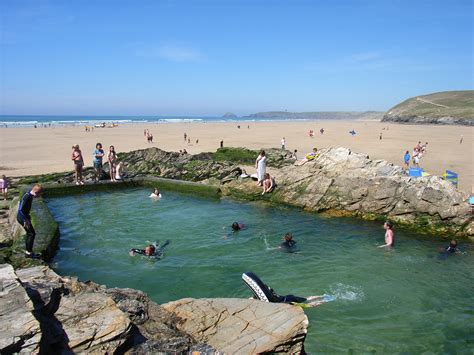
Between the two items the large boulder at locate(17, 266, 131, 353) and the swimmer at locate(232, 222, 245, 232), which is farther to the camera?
the swimmer at locate(232, 222, 245, 232)

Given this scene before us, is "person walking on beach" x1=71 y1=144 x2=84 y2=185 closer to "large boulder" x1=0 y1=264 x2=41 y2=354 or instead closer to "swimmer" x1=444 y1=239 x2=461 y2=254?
"large boulder" x1=0 y1=264 x2=41 y2=354

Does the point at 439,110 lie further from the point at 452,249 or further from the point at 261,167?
the point at 452,249

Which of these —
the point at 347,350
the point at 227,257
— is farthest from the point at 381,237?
the point at 347,350

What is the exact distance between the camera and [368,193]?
17469 millimetres

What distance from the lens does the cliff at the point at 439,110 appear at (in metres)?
102

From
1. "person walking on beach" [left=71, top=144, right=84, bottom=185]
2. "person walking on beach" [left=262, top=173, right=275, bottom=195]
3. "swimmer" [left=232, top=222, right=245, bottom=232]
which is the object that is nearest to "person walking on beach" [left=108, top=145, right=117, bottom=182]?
"person walking on beach" [left=71, top=144, right=84, bottom=185]

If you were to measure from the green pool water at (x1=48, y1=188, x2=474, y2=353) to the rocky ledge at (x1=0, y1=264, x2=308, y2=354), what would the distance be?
6.38 ft

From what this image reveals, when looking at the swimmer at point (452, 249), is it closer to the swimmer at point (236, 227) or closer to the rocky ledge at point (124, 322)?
the swimmer at point (236, 227)

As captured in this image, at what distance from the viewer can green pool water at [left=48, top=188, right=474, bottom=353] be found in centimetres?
881

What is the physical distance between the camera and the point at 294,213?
18.0m

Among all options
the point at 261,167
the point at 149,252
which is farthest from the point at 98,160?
the point at 149,252

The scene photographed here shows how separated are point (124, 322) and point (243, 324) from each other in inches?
81.2

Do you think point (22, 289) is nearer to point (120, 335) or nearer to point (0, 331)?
point (0, 331)

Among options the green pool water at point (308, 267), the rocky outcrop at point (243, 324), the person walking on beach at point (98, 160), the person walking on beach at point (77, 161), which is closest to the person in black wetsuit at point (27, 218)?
the green pool water at point (308, 267)
